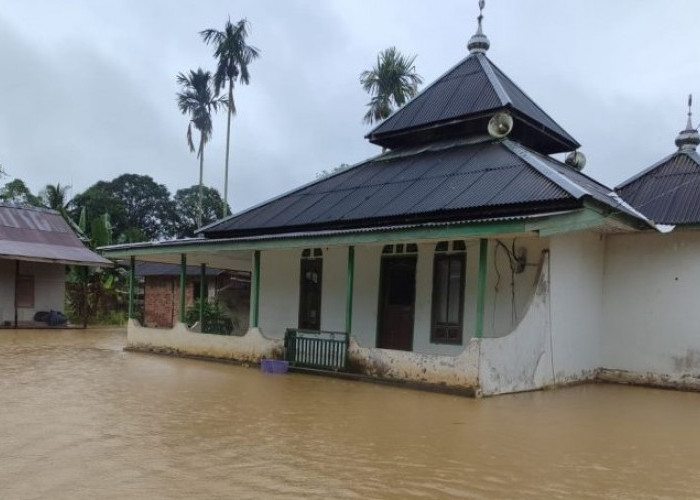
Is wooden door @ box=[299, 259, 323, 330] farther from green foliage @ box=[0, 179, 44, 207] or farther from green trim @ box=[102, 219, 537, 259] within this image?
green foliage @ box=[0, 179, 44, 207]

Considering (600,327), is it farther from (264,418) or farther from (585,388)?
(264,418)

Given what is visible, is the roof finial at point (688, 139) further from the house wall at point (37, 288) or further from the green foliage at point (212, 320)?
the house wall at point (37, 288)

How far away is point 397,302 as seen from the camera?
12.1m

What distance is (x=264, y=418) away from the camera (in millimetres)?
7000

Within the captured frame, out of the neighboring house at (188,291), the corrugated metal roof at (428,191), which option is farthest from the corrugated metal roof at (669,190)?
the neighboring house at (188,291)

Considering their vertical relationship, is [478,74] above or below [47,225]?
above

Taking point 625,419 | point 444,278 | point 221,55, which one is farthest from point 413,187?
point 221,55

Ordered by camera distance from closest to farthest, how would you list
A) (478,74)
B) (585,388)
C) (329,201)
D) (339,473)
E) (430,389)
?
(339,473) → (430,389) → (585,388) → (329,201) → (478,74)

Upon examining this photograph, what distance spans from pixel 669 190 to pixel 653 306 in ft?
7.97

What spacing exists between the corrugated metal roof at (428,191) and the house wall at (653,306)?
1222mm

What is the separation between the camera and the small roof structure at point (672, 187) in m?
11.1

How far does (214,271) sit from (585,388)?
15630mm

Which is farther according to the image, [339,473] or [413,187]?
[413,187]

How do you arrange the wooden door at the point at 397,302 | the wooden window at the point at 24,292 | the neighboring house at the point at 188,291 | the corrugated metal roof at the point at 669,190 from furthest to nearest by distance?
the wooden window at the point at 24,292, the neighboring house at the point at 188,291, the wooden door at the point at 397,302, the corrugated metal roof at the point at 669,190
